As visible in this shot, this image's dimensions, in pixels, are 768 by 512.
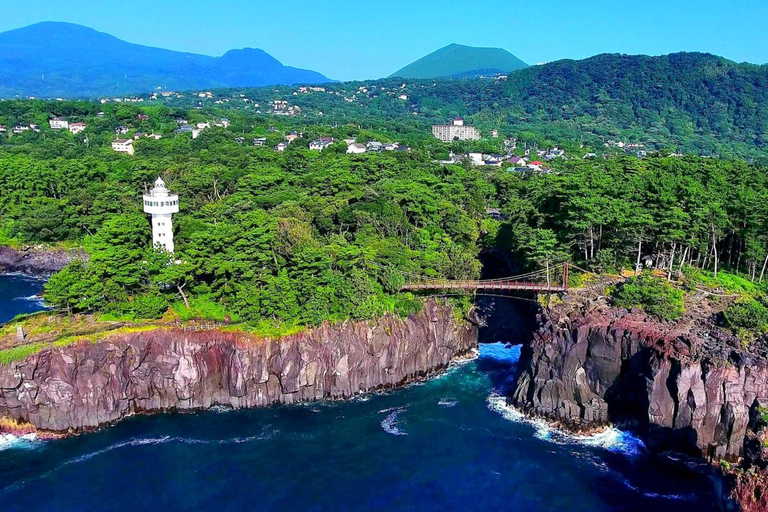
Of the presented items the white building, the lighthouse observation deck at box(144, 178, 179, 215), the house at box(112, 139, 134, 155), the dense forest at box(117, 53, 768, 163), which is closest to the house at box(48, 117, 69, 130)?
the house at box(112, 139, 134, 155)

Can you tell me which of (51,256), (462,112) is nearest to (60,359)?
(51,256)

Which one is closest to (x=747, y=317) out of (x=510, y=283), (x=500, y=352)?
(x=510, y=283)

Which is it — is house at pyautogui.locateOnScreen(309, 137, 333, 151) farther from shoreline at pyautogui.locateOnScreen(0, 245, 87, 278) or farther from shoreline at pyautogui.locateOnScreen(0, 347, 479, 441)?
shoreline at pyautogui.locateOnScreen(0, 347, 479, 441)

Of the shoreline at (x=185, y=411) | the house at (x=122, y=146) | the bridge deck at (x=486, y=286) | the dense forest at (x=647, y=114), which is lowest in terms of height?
the shoreline at (x=185, y=411)

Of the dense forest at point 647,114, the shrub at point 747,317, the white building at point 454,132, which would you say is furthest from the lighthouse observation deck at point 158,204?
the white building at point 454,132

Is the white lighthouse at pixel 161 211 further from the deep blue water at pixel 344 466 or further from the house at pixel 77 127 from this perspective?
the house at pixel 77 127

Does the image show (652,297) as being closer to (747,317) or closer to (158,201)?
(747,317)

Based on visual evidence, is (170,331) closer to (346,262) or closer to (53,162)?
(346,262)

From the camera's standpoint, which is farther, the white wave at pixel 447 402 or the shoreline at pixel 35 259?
the shoreline at pixel 35 259
